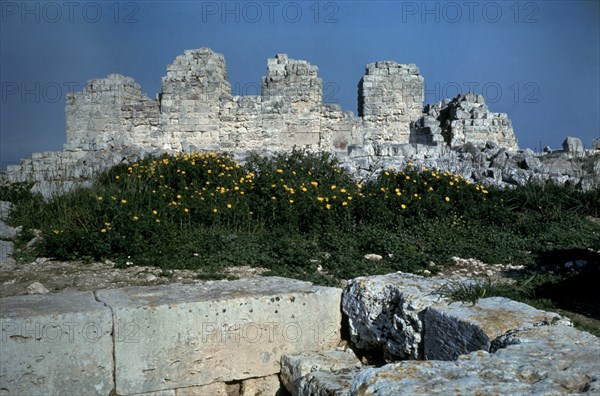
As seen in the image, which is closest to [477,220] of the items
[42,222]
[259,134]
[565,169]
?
[565,169]

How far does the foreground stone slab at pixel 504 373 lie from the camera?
2.38 m

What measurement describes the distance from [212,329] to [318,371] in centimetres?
85

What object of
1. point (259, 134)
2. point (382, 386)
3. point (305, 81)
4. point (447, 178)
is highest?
point (305, 81)

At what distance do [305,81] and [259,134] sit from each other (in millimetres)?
1752

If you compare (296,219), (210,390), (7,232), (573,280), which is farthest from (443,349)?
(7,232)

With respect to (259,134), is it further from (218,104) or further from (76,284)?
(76,284)

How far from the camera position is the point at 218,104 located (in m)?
14.4

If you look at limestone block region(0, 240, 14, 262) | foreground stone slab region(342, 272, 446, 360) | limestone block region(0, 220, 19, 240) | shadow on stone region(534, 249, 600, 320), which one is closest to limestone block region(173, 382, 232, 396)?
foreground stone slab region(342, 272, 446, 360)

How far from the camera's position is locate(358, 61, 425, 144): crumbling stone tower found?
49.0ft

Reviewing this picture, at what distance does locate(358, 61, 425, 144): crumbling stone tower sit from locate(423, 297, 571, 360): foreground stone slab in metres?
11.3

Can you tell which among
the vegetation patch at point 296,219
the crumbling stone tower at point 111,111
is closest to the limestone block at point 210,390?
the vegetation patch at point 296,219

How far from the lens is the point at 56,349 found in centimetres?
382

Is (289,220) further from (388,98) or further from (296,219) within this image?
(388,98)

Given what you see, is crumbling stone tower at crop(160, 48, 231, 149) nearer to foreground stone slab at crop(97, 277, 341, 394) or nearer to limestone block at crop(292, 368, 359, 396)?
foreground stone slab at crop(97, 277, 341, 394)
